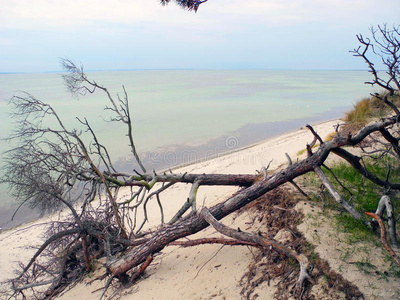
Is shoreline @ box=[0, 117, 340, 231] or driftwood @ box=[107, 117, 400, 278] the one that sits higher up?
driftwood @ box=[107, 117, 400, 278]

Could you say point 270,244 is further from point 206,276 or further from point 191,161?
point 191,161

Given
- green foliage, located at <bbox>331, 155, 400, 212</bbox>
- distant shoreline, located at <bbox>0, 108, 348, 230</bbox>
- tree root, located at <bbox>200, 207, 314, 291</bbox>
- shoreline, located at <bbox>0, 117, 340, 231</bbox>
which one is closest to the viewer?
tree root, located at <bbox>200, 207, 314, 291</bbox>

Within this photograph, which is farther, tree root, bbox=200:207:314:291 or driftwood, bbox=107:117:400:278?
driftwood, bbox=107:117:400:278

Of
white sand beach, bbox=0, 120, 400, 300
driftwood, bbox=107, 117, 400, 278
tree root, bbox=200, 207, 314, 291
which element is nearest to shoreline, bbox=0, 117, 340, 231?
driftwood, bbox=107, 117, 400, 278

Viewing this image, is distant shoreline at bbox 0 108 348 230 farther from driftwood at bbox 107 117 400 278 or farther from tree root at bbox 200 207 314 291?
tree root at bbox 200 207 314 291

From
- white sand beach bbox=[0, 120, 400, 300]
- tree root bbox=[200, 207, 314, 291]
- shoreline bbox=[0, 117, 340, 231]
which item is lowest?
shoreline bbox=[0, 117, 340, 231]

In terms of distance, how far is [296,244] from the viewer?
3818mm

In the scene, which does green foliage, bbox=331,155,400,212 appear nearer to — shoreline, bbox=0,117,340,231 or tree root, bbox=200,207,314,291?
tree root, bbox=200,207,314,291

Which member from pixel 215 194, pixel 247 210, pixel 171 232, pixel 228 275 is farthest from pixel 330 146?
pixel 215 194

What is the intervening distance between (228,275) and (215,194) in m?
4.59

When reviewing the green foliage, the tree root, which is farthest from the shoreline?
the green foliage

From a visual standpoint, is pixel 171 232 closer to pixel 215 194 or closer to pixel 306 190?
→ pixel 306 190

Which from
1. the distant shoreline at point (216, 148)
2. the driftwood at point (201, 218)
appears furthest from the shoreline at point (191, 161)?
the driftwood at point (201, 218)

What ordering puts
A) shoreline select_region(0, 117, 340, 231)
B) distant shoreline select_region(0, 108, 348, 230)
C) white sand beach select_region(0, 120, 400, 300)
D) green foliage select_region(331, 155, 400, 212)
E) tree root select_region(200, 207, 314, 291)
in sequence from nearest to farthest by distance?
tree root select_region(200, 207, 314, 291) → white sand beach select_region(0, 120, 400, 300) → green foliage select_region(331, 155, 400, 212) → shoreline select_region(0, 117, 340, 231) → distant shoreline select_region(0, 108, 348, 230)
